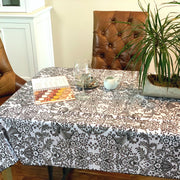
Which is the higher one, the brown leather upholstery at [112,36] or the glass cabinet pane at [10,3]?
the glass cabinet pane at [10,3]

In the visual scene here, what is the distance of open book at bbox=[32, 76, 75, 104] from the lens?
1.29 meters

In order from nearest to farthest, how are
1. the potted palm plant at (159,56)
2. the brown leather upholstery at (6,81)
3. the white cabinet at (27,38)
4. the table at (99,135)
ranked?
the table at (99,135), the potted palm plant at (159,56), the brown leather upholstery at (6,81), the white cabinet at (27,38)

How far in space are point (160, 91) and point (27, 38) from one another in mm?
1710

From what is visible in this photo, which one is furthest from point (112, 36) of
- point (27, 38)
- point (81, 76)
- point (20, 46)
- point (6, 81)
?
point (20, 46)

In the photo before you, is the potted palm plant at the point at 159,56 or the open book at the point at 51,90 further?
the open book at the point at 51,90

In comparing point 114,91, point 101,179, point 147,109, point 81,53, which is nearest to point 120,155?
point 147,109

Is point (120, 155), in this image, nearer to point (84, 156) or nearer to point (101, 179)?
point (84, 156)

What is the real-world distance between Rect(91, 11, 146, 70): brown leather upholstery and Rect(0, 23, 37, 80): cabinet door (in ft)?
2.91

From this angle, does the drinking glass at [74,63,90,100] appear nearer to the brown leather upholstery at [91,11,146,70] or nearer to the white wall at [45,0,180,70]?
the brown leather upholstery at [91,11,146,70]

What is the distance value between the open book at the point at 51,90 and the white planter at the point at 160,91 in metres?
0.38

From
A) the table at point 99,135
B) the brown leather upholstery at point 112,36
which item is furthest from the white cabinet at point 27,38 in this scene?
the table at point 99,135

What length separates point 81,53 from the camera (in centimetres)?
284

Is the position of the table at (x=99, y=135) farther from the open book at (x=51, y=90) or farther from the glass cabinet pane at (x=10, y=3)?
the glass cabinet pane at (x=10, y=3)

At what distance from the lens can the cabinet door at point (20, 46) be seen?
252cm
